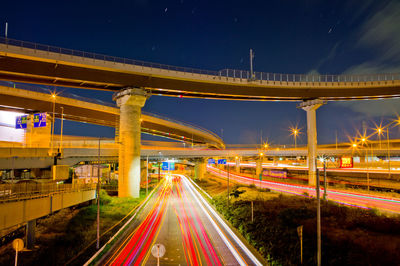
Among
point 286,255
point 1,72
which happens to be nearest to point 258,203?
point 286,255

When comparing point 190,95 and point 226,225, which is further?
point 190,95

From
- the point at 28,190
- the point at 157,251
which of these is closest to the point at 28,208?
the point at 28,190

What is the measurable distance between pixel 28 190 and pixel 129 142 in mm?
20151

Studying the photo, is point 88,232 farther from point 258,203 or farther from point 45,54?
point 45,54

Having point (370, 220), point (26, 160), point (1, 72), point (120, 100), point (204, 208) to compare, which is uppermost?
point (1, 72)

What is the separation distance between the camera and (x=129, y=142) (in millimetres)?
40250

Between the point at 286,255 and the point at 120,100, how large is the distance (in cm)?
3536

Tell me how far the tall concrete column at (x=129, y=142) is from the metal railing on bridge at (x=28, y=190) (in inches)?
520

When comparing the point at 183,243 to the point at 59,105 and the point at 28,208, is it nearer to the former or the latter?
the point at 28,208

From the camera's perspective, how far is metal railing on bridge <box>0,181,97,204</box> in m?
18.0

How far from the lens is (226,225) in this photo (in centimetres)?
2397

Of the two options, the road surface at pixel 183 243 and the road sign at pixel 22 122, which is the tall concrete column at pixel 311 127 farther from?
the road sign at pixel 22 122

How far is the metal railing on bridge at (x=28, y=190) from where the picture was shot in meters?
18.0

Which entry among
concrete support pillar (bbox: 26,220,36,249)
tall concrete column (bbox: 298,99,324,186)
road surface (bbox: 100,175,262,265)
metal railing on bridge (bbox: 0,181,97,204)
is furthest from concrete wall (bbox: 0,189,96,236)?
tall concrete column (bbox: 298,99,324,186)
